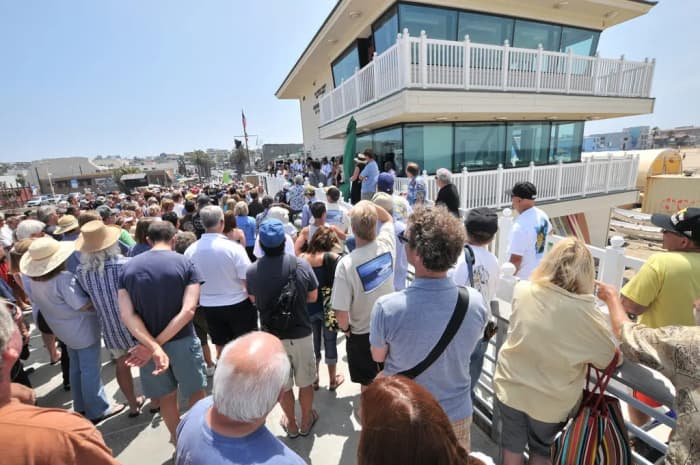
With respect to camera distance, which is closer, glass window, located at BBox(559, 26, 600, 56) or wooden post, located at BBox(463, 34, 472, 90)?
wooden post, located at BBox(463, 34, 472, 90)

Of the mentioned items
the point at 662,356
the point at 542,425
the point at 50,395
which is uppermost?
the point at 662,356

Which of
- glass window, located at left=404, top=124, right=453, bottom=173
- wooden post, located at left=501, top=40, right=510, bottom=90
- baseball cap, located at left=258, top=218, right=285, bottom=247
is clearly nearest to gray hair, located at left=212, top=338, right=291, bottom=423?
baseball cap, located at left=258, top=218, right=285, bottom=247

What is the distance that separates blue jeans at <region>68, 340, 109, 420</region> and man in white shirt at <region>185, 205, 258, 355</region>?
1006 mm

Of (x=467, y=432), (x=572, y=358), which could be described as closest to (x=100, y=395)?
(x=467, y=432)

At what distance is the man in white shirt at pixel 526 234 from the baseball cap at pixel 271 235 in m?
2.45

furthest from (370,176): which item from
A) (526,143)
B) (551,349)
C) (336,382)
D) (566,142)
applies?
(566,142)

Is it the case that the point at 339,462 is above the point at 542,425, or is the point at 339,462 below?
below

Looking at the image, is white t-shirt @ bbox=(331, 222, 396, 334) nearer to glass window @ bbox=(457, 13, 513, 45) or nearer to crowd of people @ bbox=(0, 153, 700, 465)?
crowd of people @ bbox=(0, 153, 700, 465)

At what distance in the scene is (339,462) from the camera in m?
2.43

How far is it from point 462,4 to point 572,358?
11.1 meters

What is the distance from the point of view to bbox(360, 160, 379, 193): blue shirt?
7234mm

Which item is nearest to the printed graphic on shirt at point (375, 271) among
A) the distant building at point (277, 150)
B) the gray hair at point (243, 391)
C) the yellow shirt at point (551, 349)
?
the yellow shirt at point (551, 349)

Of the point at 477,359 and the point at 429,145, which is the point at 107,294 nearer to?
the point at 477,359

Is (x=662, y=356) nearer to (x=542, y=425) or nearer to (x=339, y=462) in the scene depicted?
(x=542, y=425)
